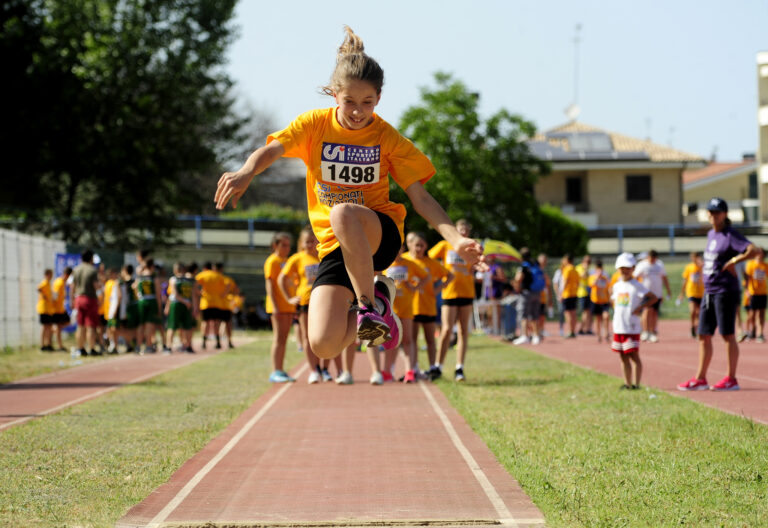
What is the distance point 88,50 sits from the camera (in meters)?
33.3

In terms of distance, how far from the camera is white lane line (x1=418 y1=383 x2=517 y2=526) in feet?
19.0

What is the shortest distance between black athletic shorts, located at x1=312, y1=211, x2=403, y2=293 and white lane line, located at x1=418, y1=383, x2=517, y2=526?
159 centimetres

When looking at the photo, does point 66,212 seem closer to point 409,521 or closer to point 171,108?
point 171,108

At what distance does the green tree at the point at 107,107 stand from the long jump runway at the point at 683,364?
1624 centimetres

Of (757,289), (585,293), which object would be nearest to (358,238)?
(757,289)

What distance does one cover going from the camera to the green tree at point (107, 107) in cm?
3331

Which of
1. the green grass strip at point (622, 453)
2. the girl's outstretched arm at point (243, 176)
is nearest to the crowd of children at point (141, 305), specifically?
the green grass strip at point (622, 453)

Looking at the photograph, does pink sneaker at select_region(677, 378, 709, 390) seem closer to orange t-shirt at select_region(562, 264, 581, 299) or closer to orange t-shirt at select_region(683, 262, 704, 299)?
orange t-shirt at select_region(683, 262, 704, 299)

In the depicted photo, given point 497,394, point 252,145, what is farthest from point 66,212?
point 252,145

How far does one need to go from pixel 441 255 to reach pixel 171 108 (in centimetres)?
2251

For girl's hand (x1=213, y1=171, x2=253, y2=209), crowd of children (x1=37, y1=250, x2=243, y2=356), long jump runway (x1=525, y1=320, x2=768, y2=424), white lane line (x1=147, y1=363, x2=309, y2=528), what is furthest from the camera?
crowd of children (x1=37, y1=250, x2=243, y2=356)

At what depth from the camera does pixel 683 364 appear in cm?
1675

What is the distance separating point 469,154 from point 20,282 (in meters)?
20.8

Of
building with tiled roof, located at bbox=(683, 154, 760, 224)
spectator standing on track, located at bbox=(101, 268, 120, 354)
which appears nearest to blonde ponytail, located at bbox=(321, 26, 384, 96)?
spectator standing on track, located at bbox=(101, 268, 120, 354)
